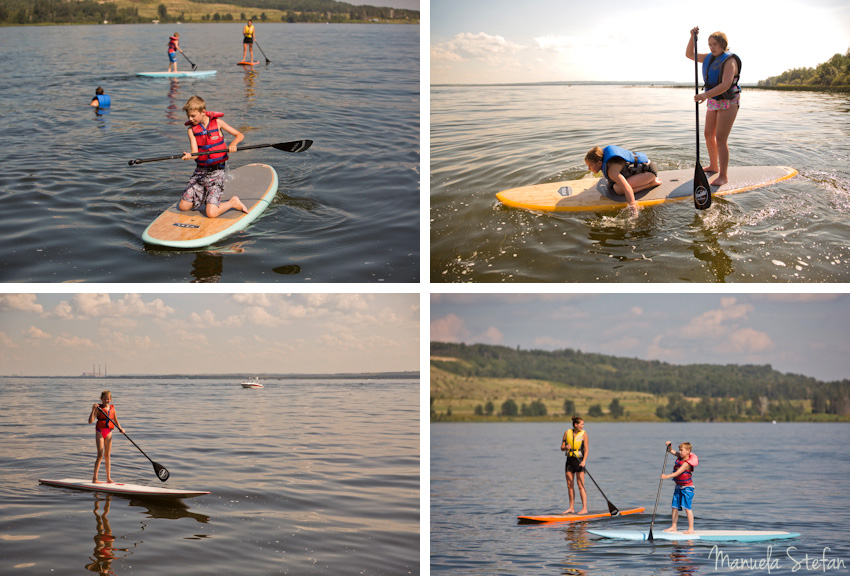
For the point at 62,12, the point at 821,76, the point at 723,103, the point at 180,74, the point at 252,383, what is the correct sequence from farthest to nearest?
1. the point at 62,12
2. the point at 821,76
3. the point at 180,74
4. the point at 252,383
5. the point at 723,103

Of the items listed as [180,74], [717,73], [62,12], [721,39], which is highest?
[62,12]

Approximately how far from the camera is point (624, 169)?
637 centimetres

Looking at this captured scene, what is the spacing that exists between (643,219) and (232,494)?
4.55 meters

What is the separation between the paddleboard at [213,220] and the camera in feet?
17.5

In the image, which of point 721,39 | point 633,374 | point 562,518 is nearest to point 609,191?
point 721,39

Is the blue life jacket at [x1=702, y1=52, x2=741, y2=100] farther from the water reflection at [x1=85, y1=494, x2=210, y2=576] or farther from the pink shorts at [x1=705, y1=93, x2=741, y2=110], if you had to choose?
the water reflection at [x1=85, y1=494, x2=210, y2=576]

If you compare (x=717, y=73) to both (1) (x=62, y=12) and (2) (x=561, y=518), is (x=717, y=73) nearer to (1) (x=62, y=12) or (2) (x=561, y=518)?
(2) (x=561, y=518)

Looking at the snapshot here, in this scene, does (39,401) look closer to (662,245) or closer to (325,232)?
(325,232)

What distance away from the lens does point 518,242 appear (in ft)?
19.3

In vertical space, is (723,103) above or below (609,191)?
above

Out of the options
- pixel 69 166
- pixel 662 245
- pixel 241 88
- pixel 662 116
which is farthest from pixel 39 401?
pixel 662 116

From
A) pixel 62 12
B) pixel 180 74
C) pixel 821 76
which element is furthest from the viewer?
pixel 62 12

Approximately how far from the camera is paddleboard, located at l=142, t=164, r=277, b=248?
5332mm

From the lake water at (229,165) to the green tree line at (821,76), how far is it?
10.8 metres
